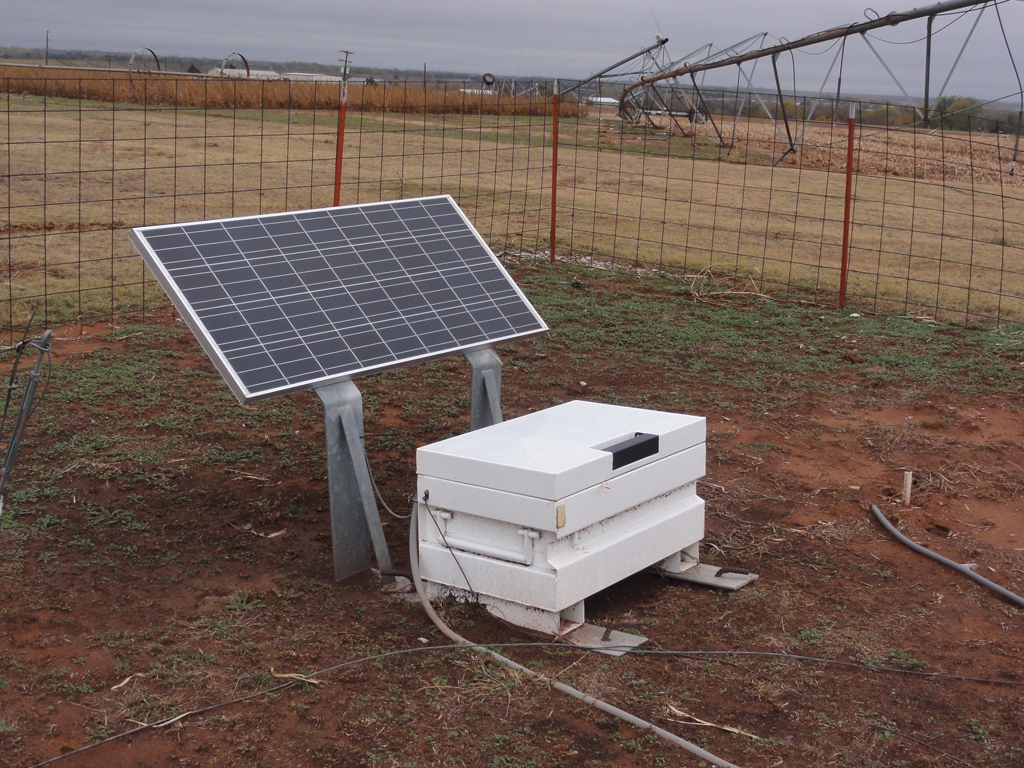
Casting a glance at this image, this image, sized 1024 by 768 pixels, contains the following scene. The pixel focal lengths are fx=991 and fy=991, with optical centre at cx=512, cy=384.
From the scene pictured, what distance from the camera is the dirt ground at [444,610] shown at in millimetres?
3600

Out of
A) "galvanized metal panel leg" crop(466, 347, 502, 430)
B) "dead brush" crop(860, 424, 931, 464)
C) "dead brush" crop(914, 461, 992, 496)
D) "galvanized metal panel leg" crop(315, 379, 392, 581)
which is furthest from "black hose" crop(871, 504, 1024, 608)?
"galvanized metal panel leg" crop(315, 379, 392, 581)

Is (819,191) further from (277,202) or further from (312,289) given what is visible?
(312,289)

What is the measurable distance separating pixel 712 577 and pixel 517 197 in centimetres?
1212

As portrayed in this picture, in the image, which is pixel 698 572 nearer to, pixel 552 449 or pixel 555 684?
pixel 552 449

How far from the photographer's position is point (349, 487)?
486 centimetres

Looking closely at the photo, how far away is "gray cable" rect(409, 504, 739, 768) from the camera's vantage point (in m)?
3.53

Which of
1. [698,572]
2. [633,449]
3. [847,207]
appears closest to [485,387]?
[633,449]

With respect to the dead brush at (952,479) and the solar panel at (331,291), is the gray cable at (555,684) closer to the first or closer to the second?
the solar panel at (331,291)

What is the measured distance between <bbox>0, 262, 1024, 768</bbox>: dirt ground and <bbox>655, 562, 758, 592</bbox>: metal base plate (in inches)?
2.0

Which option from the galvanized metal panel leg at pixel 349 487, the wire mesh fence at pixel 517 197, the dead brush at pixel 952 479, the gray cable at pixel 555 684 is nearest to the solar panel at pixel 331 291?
the galvanized metal panel leg at pixel 349 487

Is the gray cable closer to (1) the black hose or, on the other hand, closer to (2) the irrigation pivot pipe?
(1) the black hose

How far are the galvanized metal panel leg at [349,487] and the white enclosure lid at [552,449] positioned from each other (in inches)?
15.6

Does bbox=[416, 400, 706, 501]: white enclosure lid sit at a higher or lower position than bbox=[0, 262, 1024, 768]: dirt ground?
higher

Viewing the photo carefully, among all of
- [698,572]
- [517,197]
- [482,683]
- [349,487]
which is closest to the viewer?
[482,683]
